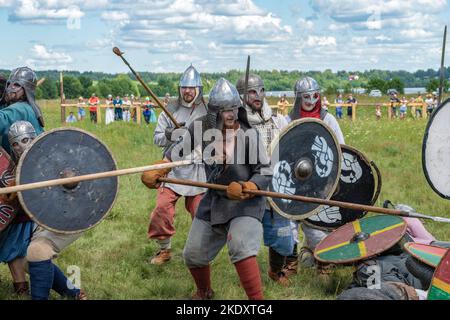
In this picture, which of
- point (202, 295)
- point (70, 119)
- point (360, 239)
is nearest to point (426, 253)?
point (360, 239)

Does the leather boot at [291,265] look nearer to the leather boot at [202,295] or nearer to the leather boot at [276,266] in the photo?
the leather boot at [276,266]

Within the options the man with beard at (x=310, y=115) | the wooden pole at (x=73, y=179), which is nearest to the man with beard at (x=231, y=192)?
the wooden pole at (x=73, y=179)

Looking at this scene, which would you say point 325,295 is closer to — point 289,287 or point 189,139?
point 289,287

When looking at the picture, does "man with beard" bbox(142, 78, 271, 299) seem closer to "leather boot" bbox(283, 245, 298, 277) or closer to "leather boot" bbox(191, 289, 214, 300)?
"leather boot" bbox(191, 289, 214, 300)

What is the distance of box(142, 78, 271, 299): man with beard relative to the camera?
458 centimetres

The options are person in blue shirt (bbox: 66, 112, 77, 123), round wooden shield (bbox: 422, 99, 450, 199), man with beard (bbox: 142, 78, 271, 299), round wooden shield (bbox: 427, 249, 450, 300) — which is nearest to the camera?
round wooden shield (bbox: 427, 249, 450, 300)

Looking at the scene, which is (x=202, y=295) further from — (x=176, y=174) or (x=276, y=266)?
(x=176, y=174)

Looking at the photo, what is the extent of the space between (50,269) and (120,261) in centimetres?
158

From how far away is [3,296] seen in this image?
5250 mm

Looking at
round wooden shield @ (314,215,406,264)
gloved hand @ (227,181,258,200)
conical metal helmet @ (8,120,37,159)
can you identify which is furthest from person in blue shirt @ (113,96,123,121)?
gloved hand @ (227,181,258,200)

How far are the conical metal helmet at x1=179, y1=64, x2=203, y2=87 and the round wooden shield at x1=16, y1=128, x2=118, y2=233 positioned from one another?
1761 millimetres

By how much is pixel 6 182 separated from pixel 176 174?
6.18ft

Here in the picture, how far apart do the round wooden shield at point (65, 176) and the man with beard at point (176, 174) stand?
148cm

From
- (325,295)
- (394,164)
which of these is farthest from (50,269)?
(394,164)
